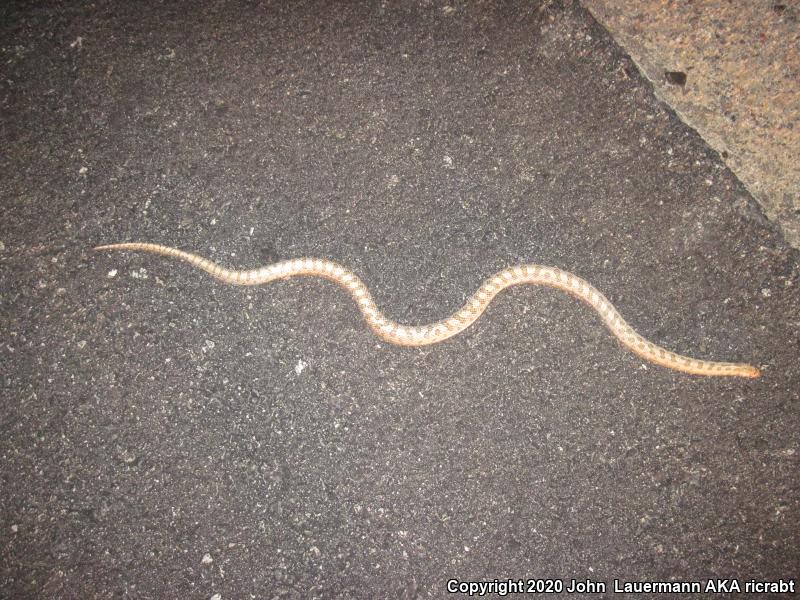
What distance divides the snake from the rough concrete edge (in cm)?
115

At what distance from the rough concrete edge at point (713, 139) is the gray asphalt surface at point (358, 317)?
0.26 feet

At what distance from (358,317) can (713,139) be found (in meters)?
3.10

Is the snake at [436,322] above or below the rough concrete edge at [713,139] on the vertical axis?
below

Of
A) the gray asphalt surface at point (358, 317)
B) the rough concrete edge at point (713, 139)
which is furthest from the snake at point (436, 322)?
the rough concrete edge at point (713, 139)

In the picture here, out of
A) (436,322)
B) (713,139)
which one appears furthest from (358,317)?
(713,139)

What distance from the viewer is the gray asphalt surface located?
9.74 ft

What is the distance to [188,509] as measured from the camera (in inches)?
116

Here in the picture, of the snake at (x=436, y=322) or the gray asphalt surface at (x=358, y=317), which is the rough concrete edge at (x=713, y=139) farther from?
the snake at (x=436, y=322)

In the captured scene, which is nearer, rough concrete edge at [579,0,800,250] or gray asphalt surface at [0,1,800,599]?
gray asphalt surface at [0,1,800,599]

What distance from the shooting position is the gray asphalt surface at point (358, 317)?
297 centimetres

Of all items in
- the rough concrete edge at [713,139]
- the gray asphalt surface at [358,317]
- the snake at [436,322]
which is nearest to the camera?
the gray asphalt surface at [358,317]

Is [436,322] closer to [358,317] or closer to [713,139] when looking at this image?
[358,317]

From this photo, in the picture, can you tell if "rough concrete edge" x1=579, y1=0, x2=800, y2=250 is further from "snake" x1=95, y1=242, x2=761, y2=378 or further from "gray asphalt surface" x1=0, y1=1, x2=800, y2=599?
"snake" x1=95, y1=242, x2=761, y2=378

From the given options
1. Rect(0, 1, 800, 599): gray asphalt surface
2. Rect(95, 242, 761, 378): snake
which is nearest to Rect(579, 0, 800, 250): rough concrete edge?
Rect(0, 1, 800, 599): gray asphalt surface
